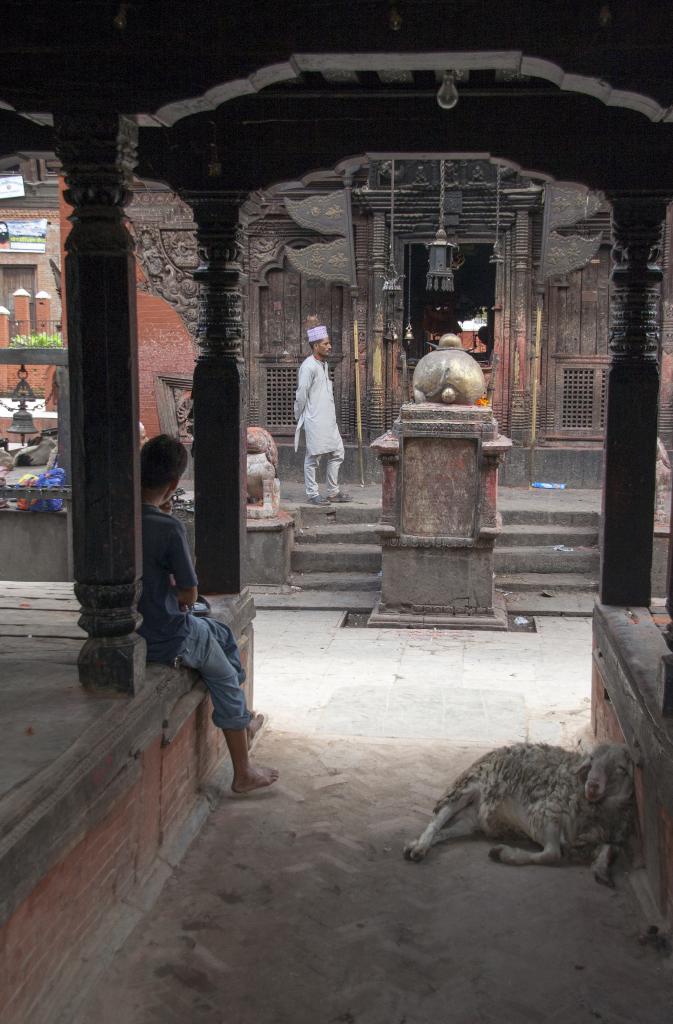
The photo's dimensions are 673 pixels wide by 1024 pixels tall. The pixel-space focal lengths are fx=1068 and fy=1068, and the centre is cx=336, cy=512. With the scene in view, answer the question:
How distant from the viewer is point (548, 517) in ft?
39.3

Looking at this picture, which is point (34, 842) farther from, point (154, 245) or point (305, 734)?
point (154, 245)

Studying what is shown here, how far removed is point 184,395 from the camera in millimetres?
→ 14930

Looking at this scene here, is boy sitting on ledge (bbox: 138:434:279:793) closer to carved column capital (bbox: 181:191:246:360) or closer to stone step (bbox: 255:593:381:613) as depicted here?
carved column capital (bbox: 181:191:246:360)

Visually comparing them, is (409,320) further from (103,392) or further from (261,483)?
(103,392)

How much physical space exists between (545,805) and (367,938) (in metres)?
1.05

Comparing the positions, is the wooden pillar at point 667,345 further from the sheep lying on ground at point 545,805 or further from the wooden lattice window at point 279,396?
A: the sheep lying on ground at point 545,805

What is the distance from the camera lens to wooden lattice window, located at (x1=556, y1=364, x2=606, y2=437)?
1473 cm

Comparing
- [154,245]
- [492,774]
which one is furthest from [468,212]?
[492,774]

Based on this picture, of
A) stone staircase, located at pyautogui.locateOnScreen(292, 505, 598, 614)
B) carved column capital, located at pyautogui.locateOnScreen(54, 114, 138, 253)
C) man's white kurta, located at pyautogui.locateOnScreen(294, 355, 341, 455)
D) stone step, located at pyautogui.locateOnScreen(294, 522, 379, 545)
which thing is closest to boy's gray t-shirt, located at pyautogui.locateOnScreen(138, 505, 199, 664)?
carved column capital, located at pyautogui.locateOnScreen(54, 114, 138, 253)

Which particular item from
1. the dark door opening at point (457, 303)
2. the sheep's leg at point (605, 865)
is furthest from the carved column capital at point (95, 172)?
the dark door opening at point (457, 303)

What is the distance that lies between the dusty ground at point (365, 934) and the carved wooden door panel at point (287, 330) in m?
10.1

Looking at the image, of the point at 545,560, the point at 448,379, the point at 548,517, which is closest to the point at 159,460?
the point at 448,379

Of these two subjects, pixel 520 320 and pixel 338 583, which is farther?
pixel 520 320

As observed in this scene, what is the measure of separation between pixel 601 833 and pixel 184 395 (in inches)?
448
